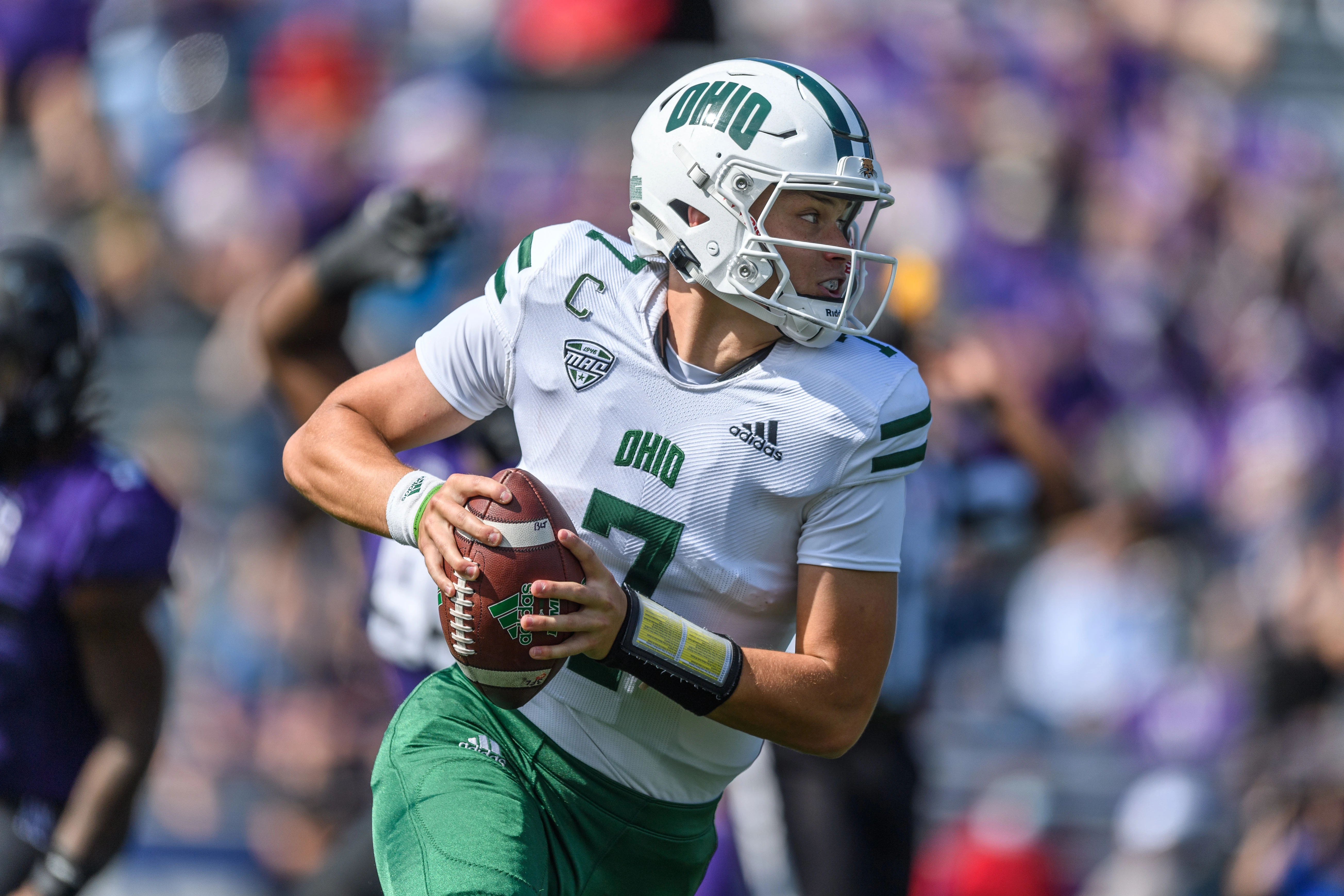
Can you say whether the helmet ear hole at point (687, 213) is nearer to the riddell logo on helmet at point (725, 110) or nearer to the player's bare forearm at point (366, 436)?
the riddell logo on helmet at point (725, 110)

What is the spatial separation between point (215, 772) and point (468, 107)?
3.93 metres

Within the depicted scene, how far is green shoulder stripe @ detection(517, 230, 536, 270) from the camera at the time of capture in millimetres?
2822

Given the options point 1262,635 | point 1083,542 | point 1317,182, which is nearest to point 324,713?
point 1083,542

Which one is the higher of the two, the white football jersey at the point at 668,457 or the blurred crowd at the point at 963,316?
the white football jersey at the point at 668,457

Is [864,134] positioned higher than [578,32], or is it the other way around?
[864,134]

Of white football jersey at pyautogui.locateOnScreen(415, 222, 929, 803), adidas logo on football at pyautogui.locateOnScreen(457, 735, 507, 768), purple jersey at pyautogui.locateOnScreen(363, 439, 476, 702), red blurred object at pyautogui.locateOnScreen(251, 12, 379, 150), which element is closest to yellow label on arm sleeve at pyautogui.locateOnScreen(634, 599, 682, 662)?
white football jersey at pyautogui.locateOnScreen(415, 222, 929, 803)

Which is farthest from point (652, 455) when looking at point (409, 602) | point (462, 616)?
point (409, 602)

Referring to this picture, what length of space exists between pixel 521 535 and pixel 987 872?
170 inches

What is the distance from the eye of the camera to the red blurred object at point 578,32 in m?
8.99

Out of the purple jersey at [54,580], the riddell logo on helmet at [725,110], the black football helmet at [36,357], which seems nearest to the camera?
the riddell logo on helmet at [725,110]

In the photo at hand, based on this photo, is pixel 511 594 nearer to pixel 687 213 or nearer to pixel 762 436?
pixel 762 436

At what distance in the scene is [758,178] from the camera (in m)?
2.68

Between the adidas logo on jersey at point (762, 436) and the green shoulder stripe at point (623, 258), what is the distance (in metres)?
0.41

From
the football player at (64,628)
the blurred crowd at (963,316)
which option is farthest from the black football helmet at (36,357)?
the blurred crowd at (963,316)
